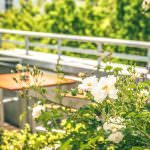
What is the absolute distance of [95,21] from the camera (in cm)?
1441

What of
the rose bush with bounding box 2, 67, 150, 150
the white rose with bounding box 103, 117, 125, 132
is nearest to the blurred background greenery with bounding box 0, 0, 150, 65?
the rose bush with bounding box 2, 67, 150, 150

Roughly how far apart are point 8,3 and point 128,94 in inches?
1044

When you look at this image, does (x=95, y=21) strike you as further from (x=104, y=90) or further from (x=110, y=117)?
(x=104, y=90)

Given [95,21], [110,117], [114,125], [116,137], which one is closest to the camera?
[116,137]

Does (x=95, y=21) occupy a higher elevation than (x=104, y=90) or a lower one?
higher

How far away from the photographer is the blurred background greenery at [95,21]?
13.7 metres

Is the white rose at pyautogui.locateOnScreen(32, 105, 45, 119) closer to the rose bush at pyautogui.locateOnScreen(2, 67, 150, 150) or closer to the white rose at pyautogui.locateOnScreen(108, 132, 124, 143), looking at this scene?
the rose bush at pyautogui.locateOnScreen(2, 67, 150, 150)

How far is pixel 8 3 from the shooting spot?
1129 inches

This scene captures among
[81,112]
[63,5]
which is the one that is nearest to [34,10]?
[63,5]

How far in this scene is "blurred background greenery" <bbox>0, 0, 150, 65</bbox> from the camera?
13656mm

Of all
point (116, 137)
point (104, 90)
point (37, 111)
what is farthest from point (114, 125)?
point (37, 111)

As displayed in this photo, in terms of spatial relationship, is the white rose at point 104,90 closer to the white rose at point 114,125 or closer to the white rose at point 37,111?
the white rose at point 114,125

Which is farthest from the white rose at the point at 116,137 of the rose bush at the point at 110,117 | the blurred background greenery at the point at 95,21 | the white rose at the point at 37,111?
the blurred background greenery at the point at 95,21

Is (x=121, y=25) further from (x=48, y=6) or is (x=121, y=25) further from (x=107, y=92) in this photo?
(x=107, y=92)
